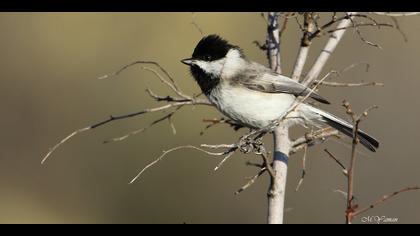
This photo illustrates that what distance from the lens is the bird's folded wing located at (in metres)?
4.30

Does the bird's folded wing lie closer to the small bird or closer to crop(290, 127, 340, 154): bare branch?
the small bird

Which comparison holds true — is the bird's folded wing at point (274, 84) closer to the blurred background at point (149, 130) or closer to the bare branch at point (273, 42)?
the bare branch at point (273, 42)

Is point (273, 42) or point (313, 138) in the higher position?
point (273, 42)

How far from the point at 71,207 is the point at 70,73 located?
1581 millimetres

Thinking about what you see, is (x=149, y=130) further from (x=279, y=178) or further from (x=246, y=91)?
(x=279, y=178)

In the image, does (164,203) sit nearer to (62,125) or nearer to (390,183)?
(62,125)

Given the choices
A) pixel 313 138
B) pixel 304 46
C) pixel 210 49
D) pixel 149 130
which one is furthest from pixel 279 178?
pixel 149 130

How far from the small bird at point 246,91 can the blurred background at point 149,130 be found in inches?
85.0

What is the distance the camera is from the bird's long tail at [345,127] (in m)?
4.41

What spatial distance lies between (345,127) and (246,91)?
0.68m

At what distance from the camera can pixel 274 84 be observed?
4.57 meters
